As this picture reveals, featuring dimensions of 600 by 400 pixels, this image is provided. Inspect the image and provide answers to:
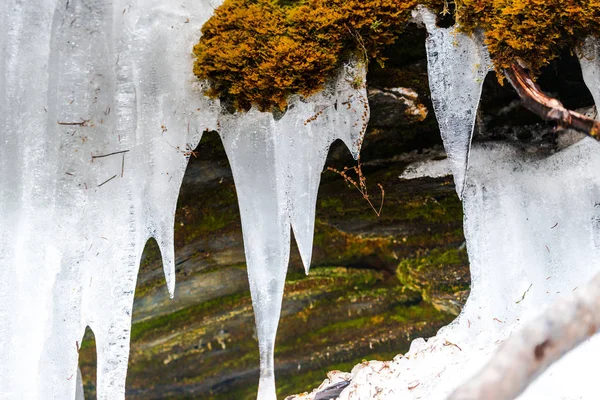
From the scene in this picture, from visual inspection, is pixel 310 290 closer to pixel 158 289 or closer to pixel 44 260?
pixel 158 289

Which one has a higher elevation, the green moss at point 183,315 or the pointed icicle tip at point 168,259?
the pointed icicle tip at point 168,259

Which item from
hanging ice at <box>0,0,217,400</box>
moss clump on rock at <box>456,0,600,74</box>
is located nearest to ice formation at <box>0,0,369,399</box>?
hanging ice at <box>0,0,217,400</box>

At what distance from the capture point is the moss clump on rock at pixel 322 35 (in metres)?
2.94

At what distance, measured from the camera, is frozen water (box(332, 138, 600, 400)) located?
346 centimetres

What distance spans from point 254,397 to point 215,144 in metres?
3.47

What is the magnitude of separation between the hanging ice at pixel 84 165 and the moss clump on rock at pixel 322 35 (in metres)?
0.30

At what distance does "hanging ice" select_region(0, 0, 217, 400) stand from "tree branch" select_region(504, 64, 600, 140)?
180 cm

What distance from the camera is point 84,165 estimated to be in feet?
11.5

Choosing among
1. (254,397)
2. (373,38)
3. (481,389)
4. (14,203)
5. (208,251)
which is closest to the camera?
(481,389)

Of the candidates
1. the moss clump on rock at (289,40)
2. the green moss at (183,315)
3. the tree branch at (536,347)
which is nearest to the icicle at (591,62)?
the moss clump on rock at (289,40)

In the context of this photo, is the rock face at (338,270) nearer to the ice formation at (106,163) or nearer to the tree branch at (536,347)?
the ice formation at (106,163)

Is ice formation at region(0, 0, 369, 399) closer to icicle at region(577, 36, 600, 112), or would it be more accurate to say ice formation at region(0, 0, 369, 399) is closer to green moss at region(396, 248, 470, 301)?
icicle at region(577, 36, 600, 112)

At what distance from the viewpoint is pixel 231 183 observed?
166 inches

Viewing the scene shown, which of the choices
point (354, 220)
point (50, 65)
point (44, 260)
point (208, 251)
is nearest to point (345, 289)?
point (354, 220)
